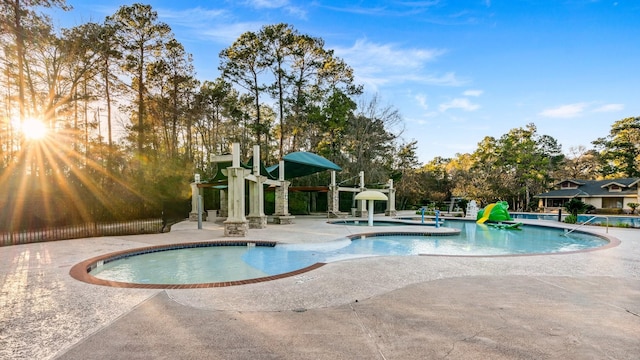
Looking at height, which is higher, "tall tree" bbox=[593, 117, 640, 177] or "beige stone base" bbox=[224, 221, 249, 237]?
"tall tree" bbox=[593, 117, 640, 177]

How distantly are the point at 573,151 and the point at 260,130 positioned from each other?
39241 mm

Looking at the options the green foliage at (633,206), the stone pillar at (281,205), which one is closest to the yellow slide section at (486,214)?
the stone pillar at (281,205)

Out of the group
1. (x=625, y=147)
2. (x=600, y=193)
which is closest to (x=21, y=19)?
(x=600, y=193)

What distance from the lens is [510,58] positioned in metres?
11.9

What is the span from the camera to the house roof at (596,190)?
25438 mm

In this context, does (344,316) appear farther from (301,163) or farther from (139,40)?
(139,40)

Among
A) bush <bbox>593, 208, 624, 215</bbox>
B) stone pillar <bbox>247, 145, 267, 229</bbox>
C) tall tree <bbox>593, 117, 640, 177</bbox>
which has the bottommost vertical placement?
bush <bbox>593, 208, 624, 215</bbox>

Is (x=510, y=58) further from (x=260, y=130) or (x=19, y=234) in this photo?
(x=19, y=234)

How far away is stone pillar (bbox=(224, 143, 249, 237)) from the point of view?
10391 millimetres

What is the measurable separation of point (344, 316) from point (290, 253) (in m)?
4.95

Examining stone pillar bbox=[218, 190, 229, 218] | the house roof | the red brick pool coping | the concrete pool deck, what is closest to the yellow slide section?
the concrete pool deck

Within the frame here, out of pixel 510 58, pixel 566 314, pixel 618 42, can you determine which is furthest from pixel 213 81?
pixel 566 314

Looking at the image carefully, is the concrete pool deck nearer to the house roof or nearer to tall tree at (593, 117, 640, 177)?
the house roof

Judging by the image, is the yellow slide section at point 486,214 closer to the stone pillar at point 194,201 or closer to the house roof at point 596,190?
the stone pillar at point 194,201
